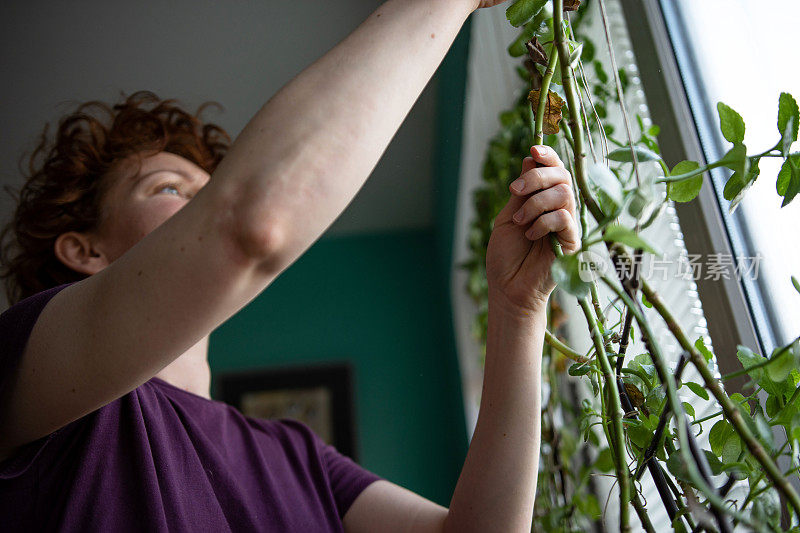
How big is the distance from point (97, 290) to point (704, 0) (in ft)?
2.50

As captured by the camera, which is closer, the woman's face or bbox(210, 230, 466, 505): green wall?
the woman's face

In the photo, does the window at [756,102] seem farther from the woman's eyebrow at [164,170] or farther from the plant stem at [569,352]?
the woman's eyebrow at [164,170]

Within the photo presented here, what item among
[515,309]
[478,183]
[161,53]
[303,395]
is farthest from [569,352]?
[303,395]

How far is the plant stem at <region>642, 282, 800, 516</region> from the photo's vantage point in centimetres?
37

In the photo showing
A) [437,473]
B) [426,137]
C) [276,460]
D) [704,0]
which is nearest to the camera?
[704,0]

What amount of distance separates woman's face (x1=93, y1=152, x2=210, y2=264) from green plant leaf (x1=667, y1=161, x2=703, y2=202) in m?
0.67

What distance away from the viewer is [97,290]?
0.45 meters

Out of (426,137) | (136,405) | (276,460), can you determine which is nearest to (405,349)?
(426,137)

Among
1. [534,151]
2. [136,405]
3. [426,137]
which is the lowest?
[136,405]

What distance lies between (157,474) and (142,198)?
0.42 m

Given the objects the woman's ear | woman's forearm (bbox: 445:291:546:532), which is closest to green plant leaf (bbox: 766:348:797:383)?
woman's forearm (bbox: 445:291:546:532)

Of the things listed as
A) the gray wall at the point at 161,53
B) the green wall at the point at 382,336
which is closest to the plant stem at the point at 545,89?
the gray wall at the point at 161,53

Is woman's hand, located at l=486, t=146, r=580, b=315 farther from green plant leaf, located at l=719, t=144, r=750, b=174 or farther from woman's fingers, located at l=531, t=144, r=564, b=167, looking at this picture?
green plant leaf, located at l=719, t=144, r=750, b=174

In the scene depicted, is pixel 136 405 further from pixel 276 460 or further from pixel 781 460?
pixel 781 460
